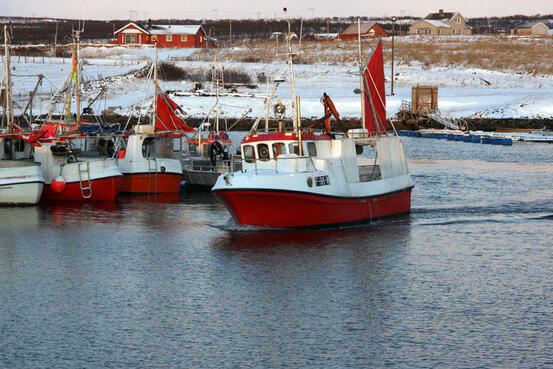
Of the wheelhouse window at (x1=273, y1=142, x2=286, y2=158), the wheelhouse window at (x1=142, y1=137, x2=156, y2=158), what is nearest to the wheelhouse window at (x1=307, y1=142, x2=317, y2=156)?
the wheelhouse window at (x1=273, y1=142, x2=286, y2=158)

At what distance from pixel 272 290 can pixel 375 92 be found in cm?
1711

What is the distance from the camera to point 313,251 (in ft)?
91.6

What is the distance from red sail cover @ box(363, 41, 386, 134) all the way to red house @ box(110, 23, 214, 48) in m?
103

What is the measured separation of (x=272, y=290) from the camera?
75.5 ft

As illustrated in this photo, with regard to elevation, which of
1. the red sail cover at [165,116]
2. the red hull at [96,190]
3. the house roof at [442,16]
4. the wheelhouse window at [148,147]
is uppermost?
the house roof at [442,16]

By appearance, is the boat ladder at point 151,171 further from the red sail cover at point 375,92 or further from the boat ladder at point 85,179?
the red sail cover at point 375,92

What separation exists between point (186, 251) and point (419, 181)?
23532 mm

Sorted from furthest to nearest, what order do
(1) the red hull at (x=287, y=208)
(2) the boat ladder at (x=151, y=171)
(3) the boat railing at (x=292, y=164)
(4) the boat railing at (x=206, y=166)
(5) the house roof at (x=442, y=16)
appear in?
(5) the house roof at (x=442, y=16), (4) the boat railing at (x=206, y=166), (2) the boat ladder at (x=151, y=171), (3) the boat railing at (x=292, y=164), (1) the red hull at (x=287, y=208)

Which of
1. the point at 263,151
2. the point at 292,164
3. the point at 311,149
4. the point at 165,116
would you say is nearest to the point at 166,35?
the point at 165,116

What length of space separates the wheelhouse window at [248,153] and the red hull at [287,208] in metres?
2.07

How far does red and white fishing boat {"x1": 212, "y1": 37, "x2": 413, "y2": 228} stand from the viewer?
29.7 metres

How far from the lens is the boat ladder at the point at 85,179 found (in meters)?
40.3

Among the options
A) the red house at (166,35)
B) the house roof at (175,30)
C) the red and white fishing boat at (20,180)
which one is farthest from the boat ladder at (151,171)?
the house roof at (175,30)

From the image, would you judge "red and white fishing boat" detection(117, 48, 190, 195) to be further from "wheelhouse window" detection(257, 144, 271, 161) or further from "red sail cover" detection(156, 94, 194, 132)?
"wheelhouse window" detection(257, 144, 271, 161)
